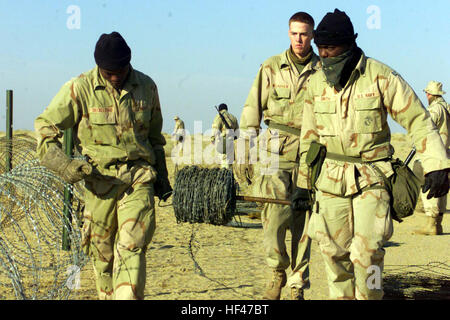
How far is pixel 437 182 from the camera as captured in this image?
5520 mm

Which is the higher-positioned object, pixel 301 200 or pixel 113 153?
pixel 113 153

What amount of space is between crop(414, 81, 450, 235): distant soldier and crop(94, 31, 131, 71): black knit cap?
7.65m

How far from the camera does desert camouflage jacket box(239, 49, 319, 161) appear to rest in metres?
7.52

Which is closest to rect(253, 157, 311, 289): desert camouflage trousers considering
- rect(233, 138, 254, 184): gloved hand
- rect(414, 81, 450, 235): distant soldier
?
rect(233, 138, 254, 184): gloved hand

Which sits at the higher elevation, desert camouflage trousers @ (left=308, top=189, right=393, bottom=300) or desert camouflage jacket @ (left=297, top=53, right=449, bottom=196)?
desert camouflage jacket @ (left=297, top=53, right=449, bottom=196)

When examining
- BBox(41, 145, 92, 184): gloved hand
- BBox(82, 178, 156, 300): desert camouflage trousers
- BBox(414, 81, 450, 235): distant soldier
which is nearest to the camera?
BBox(82, 178, 156, 300): desert camouflage trousers

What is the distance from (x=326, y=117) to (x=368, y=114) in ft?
1.16

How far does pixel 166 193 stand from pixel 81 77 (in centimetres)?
126

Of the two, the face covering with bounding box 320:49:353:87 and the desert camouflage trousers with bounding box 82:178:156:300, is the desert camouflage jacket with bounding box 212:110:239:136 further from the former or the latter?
the face covering with bounding box 320:49:353:87

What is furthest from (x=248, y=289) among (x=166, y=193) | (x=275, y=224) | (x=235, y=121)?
(x=235, y=121)

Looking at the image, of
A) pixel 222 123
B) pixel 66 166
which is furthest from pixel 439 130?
pixel 222 123

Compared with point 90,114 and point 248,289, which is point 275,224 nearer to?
point 248,289

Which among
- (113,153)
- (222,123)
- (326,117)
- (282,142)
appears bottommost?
(113,153)

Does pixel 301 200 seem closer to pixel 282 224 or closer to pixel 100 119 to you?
pixel 282 224
